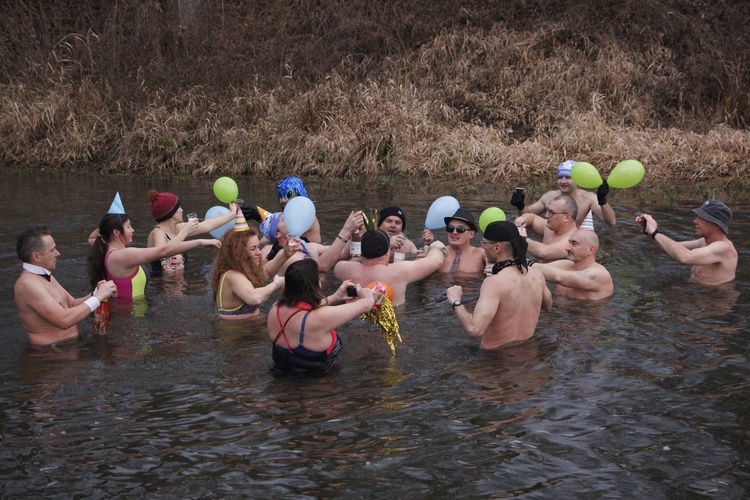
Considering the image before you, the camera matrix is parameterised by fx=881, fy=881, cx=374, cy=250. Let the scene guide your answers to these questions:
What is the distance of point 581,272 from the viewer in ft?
30.9

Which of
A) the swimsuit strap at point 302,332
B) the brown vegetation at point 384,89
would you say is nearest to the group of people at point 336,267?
the swimsuit strap at point 302,332

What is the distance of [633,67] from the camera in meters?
21.3

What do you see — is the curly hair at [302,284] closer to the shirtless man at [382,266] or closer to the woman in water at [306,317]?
the woman in water at [306,317]

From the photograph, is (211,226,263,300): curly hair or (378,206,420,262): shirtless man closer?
(211,226,263,300): curly hair

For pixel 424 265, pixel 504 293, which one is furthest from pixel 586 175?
pixel 504 293

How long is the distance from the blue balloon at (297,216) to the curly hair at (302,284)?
207 cm

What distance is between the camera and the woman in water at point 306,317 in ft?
22.6

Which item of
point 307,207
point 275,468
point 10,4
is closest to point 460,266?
point 307,207

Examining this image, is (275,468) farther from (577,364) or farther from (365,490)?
(577,364)

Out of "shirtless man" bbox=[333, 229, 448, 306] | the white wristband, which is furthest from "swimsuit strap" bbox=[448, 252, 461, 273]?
the white wristband

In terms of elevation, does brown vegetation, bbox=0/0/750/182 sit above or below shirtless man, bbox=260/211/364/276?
above

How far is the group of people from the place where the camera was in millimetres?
7125

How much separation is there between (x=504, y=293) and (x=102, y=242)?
429 centimetres

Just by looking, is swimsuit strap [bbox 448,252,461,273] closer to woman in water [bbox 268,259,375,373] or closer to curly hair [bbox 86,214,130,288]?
woman in water [bbox 268,259,375,373]
